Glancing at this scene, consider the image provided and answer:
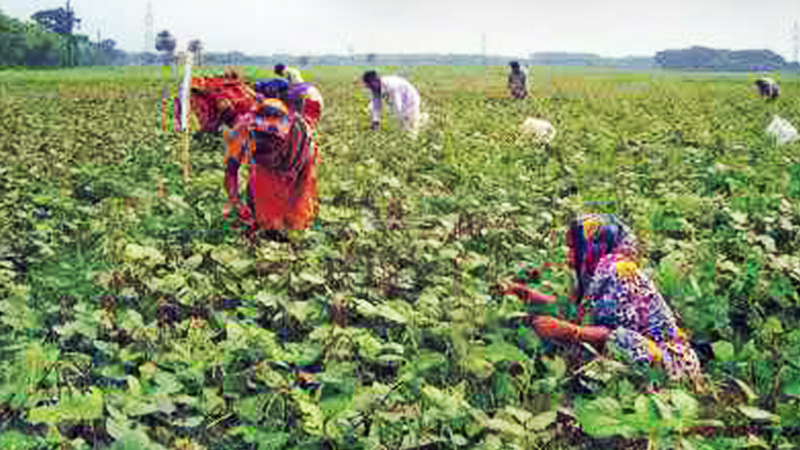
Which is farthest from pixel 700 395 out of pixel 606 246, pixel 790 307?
pixel 790 307

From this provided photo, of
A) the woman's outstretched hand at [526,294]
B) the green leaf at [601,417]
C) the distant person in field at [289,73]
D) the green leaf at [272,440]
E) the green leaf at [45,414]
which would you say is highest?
the distant person in field at [289,73]

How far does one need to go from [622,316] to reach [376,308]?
1317 millimetres

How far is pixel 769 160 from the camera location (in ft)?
34.9

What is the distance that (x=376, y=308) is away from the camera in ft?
15.8

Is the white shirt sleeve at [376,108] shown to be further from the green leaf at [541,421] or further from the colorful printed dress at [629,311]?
the green leaf at [541,421]

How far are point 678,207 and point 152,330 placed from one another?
5.12 meters

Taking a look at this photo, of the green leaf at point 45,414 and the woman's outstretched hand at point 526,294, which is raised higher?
the green leaf at point 45,414

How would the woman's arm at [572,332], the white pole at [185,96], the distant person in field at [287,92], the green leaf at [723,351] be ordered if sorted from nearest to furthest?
1. the green leaf at [723,351]
2. the woman's arm at [572,332]
3. the white pole at [185,96]
4. the distant person in field at [287,92]

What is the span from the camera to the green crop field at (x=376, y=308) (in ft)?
11.8

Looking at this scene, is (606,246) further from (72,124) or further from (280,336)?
(72,124)

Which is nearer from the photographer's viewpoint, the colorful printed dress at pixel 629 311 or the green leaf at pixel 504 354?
the green leaf at pixel 504 354

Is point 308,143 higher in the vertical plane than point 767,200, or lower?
higher

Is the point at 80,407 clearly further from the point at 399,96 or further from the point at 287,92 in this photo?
the point at 399,96

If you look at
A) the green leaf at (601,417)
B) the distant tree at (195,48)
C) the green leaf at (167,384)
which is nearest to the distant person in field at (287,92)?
the distant tree at (195,48)
